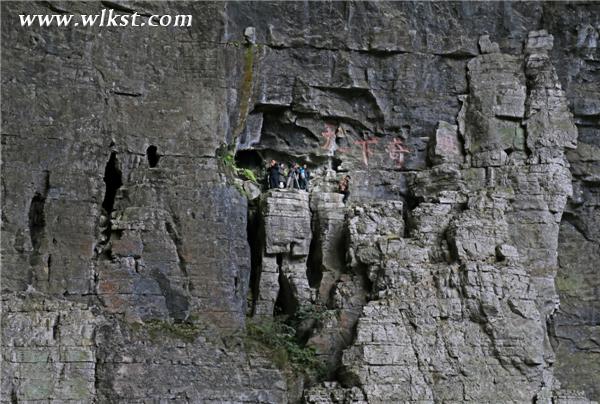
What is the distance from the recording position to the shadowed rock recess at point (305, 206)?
29.1 metres

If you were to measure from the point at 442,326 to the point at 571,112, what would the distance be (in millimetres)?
8029

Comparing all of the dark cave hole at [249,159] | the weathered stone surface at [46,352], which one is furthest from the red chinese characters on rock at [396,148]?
the weathered stone surface at [46,352]

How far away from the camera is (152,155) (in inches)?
1248

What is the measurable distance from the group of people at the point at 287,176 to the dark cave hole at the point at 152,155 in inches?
134

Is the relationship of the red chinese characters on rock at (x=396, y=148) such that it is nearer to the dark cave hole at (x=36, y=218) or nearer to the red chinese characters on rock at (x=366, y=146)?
the red chinese characters on rock at (x=366, y=146)

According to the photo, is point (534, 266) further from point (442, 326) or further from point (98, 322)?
point (98, 322)

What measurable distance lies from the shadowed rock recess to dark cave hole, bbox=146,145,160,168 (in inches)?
3.2

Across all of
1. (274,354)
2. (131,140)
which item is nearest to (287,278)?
(274,354)

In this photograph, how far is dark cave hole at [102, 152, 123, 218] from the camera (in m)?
31.3

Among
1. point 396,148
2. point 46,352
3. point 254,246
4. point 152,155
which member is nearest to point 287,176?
point 254,246

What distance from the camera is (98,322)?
28.7 m

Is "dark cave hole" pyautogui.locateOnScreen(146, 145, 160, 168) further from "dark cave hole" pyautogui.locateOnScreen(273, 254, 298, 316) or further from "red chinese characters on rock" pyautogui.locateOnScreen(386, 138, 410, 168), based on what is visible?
"red chinese characters on rock" pyautogui.locateOnScreen(386, 138, 410, 168)

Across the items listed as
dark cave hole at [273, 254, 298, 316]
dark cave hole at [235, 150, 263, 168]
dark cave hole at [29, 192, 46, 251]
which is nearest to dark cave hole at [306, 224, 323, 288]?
dark cave hole at [273, 254, 298, 316]

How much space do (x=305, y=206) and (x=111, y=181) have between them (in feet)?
16.0
